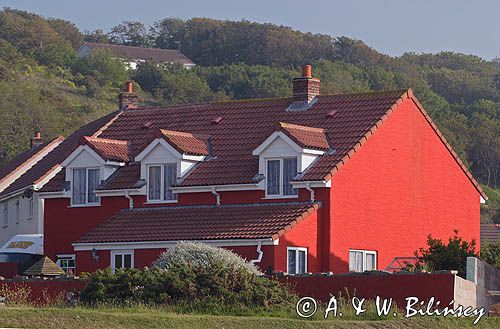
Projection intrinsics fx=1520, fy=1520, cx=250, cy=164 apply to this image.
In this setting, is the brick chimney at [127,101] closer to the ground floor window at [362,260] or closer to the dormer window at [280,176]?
the dormer window at [280,176]

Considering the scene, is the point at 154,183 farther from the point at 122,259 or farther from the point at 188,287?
the point at 188,287

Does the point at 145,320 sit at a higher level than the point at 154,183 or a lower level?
lower

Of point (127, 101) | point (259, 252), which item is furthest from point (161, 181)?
point (127, 101)

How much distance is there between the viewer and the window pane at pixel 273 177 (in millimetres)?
53125

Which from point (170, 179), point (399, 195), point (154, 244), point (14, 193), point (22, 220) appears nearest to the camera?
point (154, 244)

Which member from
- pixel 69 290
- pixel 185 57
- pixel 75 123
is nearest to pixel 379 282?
pixel 69 290

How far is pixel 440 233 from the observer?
190ft

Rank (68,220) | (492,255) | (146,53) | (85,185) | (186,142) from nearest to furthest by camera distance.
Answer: (492,255) < (186,142) < (85,185) < (68,220) < (146,53)

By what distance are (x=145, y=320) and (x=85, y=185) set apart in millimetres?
24095

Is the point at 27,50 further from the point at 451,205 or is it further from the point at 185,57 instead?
the point at 451,205

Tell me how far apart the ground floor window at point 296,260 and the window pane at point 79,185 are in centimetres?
1048

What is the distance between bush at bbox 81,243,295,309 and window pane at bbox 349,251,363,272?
12.2 metres

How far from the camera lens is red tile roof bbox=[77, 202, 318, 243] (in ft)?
166

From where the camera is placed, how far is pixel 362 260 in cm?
5378
